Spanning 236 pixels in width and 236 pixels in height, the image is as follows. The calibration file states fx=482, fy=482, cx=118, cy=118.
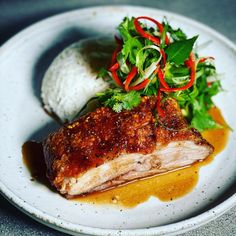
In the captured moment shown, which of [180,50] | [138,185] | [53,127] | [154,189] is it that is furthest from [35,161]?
[180,50]

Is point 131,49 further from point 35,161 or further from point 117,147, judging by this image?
point 35,161

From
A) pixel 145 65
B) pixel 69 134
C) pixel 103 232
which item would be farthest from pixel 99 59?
pixel 103 232

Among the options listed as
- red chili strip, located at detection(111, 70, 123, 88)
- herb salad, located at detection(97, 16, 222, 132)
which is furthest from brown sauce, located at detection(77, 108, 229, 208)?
red chili strip, located at detection(111, 70, 123, 88)

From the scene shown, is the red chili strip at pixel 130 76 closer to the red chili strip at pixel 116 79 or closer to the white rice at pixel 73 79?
the red chili strip at pixel 116 79

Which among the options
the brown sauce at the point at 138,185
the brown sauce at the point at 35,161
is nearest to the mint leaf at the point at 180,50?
the brown sauce at the point at 138,185

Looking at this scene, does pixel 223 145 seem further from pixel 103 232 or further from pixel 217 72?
pixel 103 232

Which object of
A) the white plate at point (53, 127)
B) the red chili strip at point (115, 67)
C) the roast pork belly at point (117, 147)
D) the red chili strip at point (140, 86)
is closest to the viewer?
the white plate at point (53, 127)
